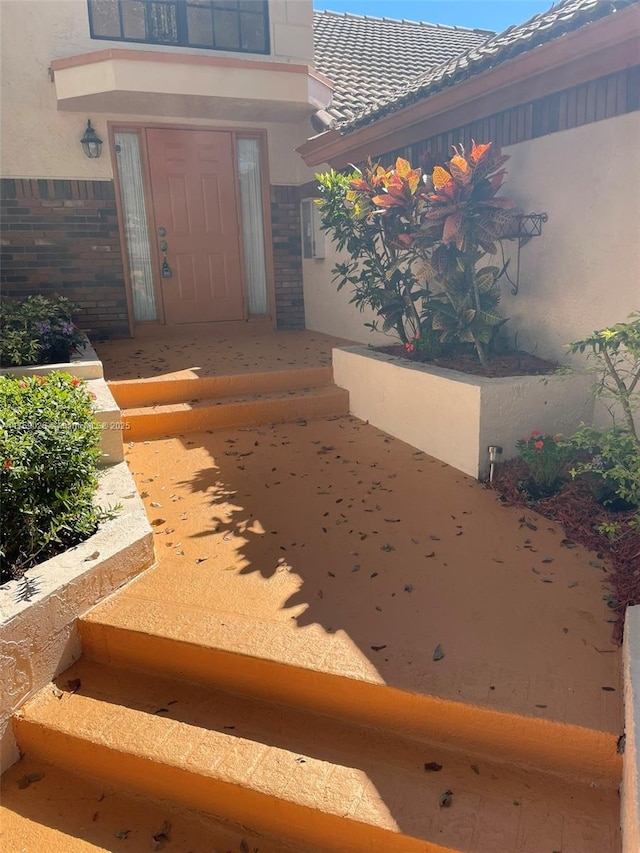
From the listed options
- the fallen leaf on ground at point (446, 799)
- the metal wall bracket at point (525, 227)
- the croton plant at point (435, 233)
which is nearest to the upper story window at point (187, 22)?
the croton plant at point (435, 233)

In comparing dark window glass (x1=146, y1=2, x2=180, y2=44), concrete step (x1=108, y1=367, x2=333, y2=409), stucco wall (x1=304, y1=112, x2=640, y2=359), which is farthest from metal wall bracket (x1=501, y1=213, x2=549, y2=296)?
dark window glass (x1=146, y1=2, x2=180, y2=44)

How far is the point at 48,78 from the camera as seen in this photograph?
7496 millimetres

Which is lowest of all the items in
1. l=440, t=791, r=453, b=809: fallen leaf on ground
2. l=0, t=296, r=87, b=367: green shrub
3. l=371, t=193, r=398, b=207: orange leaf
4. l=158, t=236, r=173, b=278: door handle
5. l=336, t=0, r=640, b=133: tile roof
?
l=440, t=791, r=453, b=809: fallen leaf on ground

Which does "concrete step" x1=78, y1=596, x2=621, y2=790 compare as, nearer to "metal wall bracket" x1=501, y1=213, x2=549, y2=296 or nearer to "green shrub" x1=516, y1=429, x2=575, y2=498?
"green shrub" x1=516, y1=429, x2=575, y2=498

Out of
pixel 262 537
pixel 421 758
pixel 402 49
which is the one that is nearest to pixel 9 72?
pixel 402 49

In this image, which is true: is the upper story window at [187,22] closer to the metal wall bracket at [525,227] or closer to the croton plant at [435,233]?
the croton plant at [435,233]

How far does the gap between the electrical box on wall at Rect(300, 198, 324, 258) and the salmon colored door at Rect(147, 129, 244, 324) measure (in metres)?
1.01

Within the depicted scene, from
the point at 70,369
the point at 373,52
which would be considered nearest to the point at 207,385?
the point at 70,369

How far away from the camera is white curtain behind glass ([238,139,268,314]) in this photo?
886cm

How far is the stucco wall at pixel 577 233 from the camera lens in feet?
13.4

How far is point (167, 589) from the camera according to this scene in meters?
3.03

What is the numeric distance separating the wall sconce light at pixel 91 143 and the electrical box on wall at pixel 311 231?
2883 millimetres

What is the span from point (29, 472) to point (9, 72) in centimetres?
684

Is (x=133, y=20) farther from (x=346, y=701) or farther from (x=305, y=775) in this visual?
(x=305, y=775)
